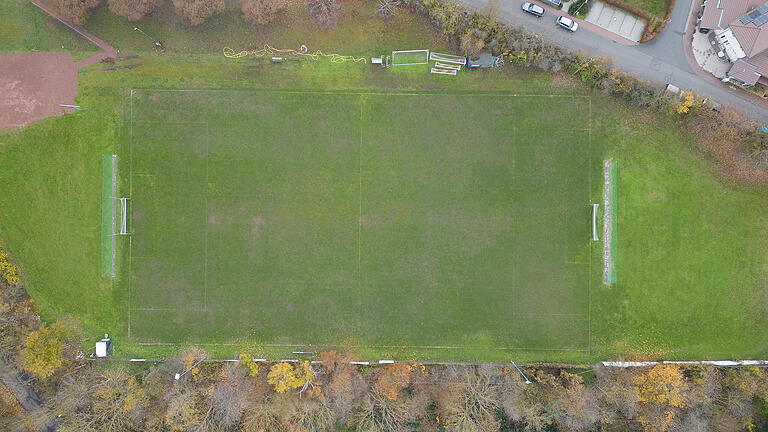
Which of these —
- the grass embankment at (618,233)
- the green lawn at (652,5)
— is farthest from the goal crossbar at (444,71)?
the green lawn at (652,5)

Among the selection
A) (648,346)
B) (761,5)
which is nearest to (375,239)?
(648,346)

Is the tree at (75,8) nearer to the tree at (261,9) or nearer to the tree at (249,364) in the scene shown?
the tree at (261,9)

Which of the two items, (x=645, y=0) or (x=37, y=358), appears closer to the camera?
(x=37, y=358)

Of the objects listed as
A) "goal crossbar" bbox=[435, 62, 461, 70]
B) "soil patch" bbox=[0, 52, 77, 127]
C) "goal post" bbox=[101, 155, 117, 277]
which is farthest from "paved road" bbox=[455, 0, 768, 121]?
"soil patch" bbox=[0, 52, 77, 127]

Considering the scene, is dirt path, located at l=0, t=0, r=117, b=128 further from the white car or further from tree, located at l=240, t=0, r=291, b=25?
the white car

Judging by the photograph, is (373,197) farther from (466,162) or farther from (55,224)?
(55,224)

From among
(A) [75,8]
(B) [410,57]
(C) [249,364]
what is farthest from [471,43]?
(A) [75,8]
